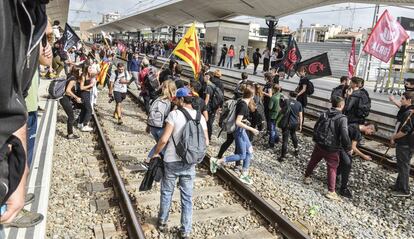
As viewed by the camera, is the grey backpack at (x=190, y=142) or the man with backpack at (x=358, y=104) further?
the man with backpack at (x=358, y=104)

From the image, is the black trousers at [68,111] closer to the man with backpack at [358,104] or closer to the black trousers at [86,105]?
the black trousers at [86,105]

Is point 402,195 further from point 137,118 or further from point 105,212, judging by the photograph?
point 137,118

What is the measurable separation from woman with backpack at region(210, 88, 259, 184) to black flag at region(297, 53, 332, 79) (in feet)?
16.9

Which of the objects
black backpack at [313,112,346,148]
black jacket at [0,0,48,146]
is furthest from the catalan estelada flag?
black jacket at [0,0,48,146]

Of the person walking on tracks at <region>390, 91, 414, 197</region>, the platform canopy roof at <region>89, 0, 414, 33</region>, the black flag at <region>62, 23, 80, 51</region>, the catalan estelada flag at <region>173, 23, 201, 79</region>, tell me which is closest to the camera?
the person walking on tracks at <region>390, 91, 414, 197</region>

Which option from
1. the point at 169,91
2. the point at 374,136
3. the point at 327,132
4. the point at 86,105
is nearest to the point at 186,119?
the point at 169,91

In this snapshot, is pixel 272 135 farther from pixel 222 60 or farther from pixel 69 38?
pixel 222 60

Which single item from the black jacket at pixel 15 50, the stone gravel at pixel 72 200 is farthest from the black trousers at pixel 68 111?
the black jacket at pixel 15 50

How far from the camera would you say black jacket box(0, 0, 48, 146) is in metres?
1.09

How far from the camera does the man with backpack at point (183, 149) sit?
4.36 m

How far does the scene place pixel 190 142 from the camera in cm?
435

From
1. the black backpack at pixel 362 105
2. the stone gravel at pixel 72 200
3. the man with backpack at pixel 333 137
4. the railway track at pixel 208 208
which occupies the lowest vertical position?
the stone gravel at pixel 72 200

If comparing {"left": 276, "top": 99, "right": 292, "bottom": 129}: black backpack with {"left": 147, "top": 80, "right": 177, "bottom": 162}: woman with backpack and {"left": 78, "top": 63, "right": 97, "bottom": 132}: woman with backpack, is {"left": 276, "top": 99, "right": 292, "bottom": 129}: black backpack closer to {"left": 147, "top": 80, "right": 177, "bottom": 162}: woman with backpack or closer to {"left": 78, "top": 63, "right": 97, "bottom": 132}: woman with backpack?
{"left": 147, "top": 80, "right": 177, "bottom": 162}: woman with backpack

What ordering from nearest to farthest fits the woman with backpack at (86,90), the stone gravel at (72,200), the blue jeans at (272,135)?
the stone gravel at (72,200), the blue jeans at (272,135), the woman with backpack at (86,90)
